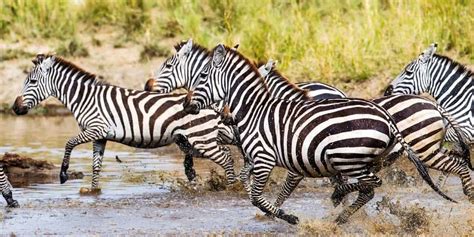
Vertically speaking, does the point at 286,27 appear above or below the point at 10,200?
above

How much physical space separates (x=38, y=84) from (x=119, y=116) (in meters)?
1.15

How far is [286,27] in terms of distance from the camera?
65.6 ft

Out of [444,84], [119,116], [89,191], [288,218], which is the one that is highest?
[444,84]

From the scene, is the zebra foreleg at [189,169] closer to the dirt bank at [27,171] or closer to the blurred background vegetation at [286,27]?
the dirt bank at [27,171]

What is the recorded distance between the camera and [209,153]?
12.9 metres

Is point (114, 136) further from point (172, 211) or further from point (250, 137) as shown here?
point (250, 137)

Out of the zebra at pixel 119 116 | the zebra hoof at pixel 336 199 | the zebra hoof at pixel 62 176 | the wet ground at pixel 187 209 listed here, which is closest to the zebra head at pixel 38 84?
the zebra at pixel 119 116

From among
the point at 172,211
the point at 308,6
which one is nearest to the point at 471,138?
the point at 172,211

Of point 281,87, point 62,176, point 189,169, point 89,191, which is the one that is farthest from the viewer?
point 189,169

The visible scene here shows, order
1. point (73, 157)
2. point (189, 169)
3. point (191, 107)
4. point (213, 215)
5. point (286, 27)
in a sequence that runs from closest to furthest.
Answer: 1. point (191, 107)
2. point (213, 215)
3. point (189, 169)
4. point (73, 157)
5. point (286, 27)

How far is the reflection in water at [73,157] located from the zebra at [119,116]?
403 millimetres

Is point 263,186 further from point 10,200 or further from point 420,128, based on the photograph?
point 10,200

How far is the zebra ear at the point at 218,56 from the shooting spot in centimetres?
1030

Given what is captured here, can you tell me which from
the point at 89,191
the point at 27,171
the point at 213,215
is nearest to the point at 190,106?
the point at 213,215
